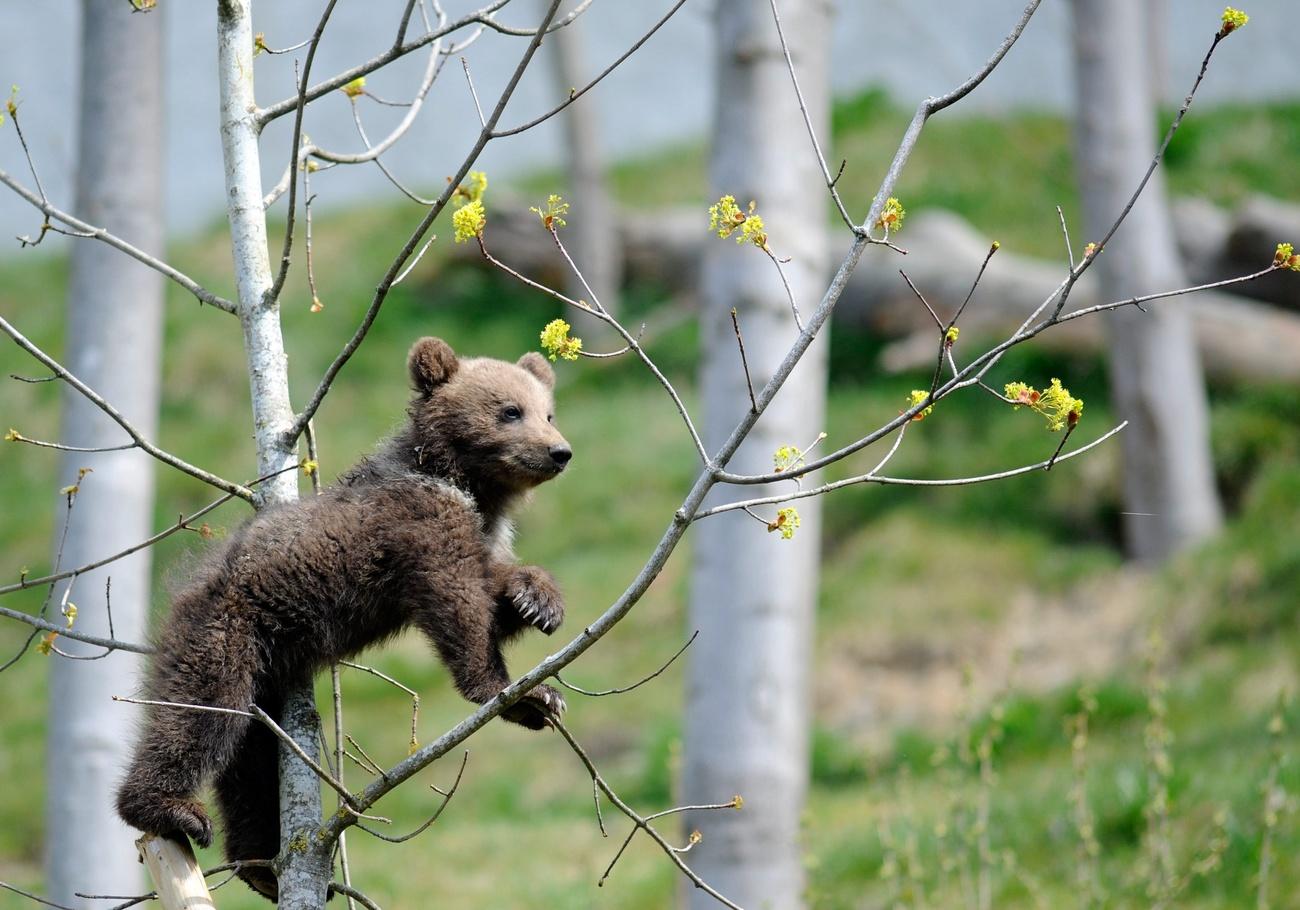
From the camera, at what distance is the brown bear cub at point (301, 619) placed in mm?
3314

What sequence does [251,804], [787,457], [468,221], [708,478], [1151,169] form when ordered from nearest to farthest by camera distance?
[1151,169] → [708,478] → [787,457] → [468,221] → [251,804]

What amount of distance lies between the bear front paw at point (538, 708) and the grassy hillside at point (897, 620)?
105 cm

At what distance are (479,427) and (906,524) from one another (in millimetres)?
5537

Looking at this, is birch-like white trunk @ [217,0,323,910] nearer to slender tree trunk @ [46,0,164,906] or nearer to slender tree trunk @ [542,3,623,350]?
slender tree trunk @ [46,0,164,906]

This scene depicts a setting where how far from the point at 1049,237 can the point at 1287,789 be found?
259 inches

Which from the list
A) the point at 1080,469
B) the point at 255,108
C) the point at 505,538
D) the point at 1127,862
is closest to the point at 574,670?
the point at 1080,469

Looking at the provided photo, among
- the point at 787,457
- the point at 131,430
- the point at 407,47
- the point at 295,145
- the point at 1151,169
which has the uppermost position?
the point at 407,47

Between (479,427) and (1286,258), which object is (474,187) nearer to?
(479,427)

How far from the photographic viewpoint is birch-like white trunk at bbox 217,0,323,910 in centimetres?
303

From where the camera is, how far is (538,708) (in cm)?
314

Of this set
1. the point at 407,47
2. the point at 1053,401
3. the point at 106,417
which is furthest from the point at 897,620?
the point at 1053,401

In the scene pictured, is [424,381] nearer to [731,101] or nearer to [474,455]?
[474,455]

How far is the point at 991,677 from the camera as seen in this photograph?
8.05m

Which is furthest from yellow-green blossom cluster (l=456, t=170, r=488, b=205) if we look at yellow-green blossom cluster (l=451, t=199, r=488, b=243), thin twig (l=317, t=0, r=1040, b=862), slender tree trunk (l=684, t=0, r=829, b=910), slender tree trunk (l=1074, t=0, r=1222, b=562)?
slender tree trunk (l=1074, t=0, r=1222, b=562)
